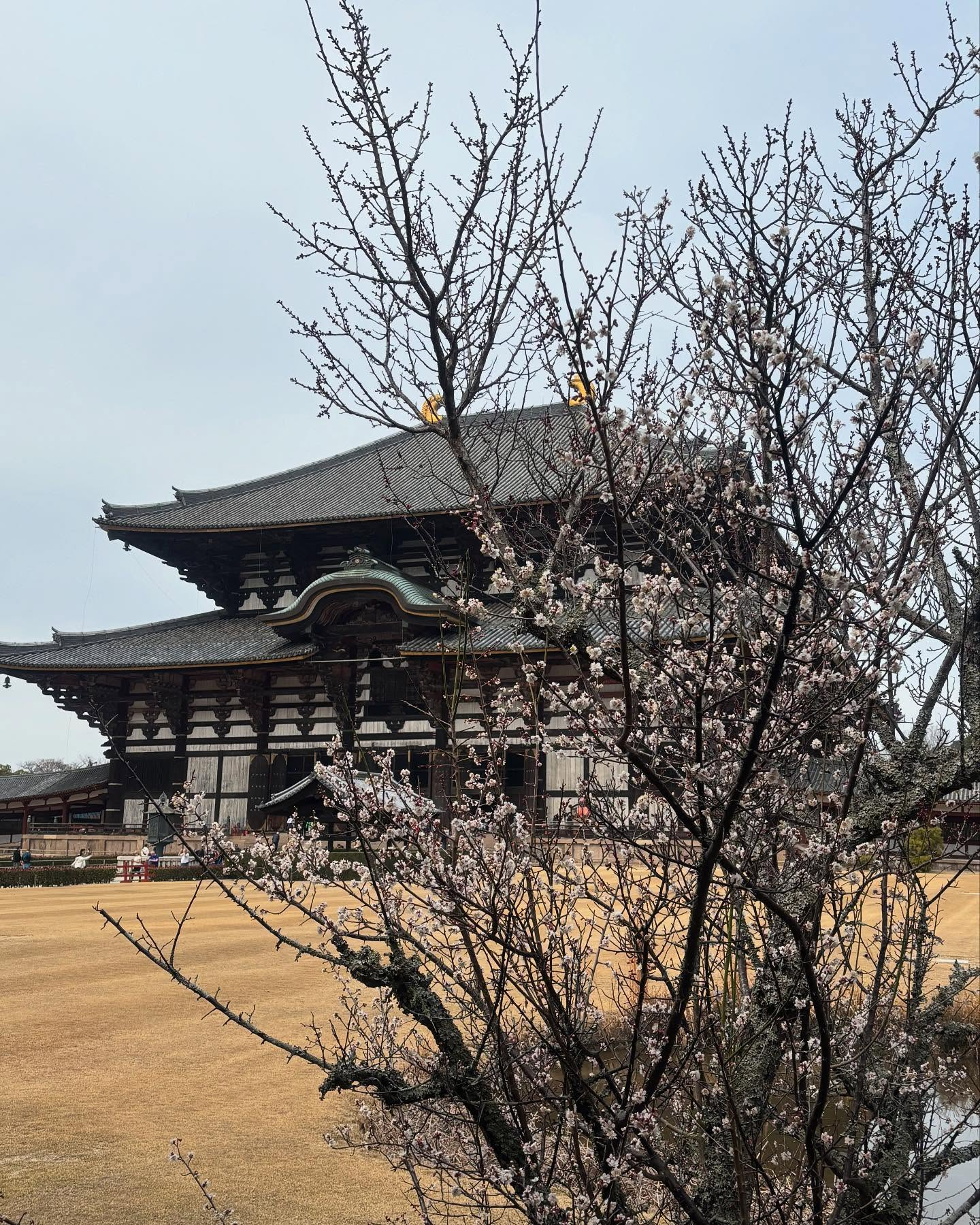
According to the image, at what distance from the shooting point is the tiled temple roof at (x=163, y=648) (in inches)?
950

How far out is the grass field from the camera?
493 cm

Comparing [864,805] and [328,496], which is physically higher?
[328,496]

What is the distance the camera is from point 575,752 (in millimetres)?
4551

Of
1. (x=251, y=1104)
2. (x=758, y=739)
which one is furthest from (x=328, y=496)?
(x=758, y=739)

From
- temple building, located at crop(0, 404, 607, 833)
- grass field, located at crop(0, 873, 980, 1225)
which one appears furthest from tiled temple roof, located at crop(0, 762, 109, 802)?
grass field, located at crop(0, 873, 980, 1225)

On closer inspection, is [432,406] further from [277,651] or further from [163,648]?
[163,648]

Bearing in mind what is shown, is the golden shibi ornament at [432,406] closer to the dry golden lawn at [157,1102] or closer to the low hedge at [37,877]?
the dry golden lawn at [157,1102]

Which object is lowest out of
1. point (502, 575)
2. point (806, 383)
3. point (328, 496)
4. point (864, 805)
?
point (864, 805)

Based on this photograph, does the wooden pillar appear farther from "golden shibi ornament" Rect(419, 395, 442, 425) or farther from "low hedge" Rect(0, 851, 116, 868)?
"golden shibi ornament" Rect(419, 395, 442, 425)

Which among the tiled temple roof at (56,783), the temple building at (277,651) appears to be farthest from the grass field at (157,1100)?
the tiled temple roof at (56,783)

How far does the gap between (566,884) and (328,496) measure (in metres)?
24.6

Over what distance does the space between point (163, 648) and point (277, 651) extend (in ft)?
12.5

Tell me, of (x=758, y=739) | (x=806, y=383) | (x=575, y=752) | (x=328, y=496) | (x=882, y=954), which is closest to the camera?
(x=758, y=739)

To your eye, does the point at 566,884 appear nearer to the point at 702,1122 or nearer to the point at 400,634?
the point at 702,1122
